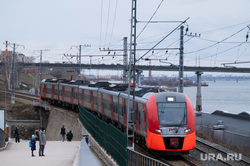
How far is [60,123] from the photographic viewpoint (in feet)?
135

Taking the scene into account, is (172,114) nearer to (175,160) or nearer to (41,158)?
(175,160)

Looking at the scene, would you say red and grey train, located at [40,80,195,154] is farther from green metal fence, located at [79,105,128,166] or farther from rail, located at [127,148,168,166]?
rail, located at [127,148,168,166]

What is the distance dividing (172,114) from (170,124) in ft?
1.58

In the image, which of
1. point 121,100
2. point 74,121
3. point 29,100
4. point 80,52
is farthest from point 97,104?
point 29,100

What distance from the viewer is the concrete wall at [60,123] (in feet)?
109

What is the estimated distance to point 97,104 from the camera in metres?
30.9

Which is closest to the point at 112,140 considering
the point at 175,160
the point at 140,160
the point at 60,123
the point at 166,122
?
the point at 166,122

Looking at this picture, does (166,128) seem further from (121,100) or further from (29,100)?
(29,100)

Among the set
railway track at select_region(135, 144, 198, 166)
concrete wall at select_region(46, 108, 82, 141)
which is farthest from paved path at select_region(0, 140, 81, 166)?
concrete wall at select_region(46, 108, 82, 141)

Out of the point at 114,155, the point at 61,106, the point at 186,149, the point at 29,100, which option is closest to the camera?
the point at 114,155

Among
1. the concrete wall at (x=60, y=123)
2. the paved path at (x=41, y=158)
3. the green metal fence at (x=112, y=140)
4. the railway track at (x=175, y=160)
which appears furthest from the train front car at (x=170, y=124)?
the concrete wall at (x=60, y=123)

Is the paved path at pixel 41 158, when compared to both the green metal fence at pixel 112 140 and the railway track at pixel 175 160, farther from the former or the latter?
the railway track at pixel 175 160

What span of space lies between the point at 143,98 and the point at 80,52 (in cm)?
4202

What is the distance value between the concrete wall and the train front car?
17.0 metres
